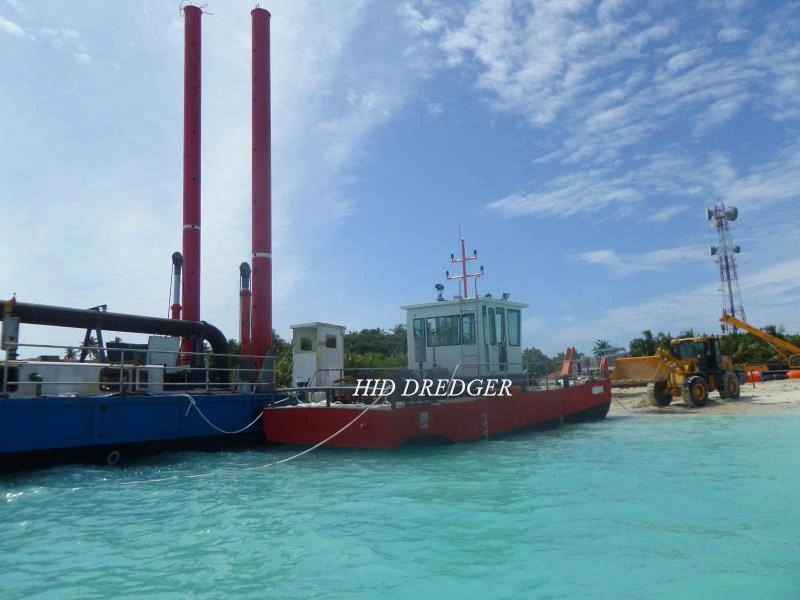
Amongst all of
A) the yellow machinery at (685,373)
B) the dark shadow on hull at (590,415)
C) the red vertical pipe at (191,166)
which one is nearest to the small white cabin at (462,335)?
the dark shadow on hull at (590,415)

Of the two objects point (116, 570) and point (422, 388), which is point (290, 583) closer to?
point (116, 570)

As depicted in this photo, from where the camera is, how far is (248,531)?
595 cm

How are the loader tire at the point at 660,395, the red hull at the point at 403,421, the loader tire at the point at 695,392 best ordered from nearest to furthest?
the red hull at the point at 403,421, the loader tire at the point at 695,392, the loader tire at the point at 660,395

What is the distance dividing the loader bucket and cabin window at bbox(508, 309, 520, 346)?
6.31 metres

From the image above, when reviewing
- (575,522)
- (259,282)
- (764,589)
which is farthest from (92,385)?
(764,589)

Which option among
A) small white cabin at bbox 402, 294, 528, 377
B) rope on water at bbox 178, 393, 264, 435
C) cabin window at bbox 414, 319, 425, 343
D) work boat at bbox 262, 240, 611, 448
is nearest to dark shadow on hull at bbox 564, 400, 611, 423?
work boat at bbox 262, 240, 611, 448

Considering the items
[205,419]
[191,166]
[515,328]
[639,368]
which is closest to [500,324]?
[515,328]

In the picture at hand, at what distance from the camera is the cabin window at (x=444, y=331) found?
1428 cm

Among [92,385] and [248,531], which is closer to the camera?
[248,531]

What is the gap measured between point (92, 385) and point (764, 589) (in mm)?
10111

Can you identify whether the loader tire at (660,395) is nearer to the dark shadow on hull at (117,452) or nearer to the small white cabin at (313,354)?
the small white cabin at (313,354)

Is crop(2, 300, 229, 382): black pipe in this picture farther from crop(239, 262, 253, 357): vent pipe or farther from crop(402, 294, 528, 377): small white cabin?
crop(402, 294, 528, 377): small white cabin

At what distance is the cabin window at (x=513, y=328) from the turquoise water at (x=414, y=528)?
17.4 feet

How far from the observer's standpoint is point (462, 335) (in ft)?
46.6
